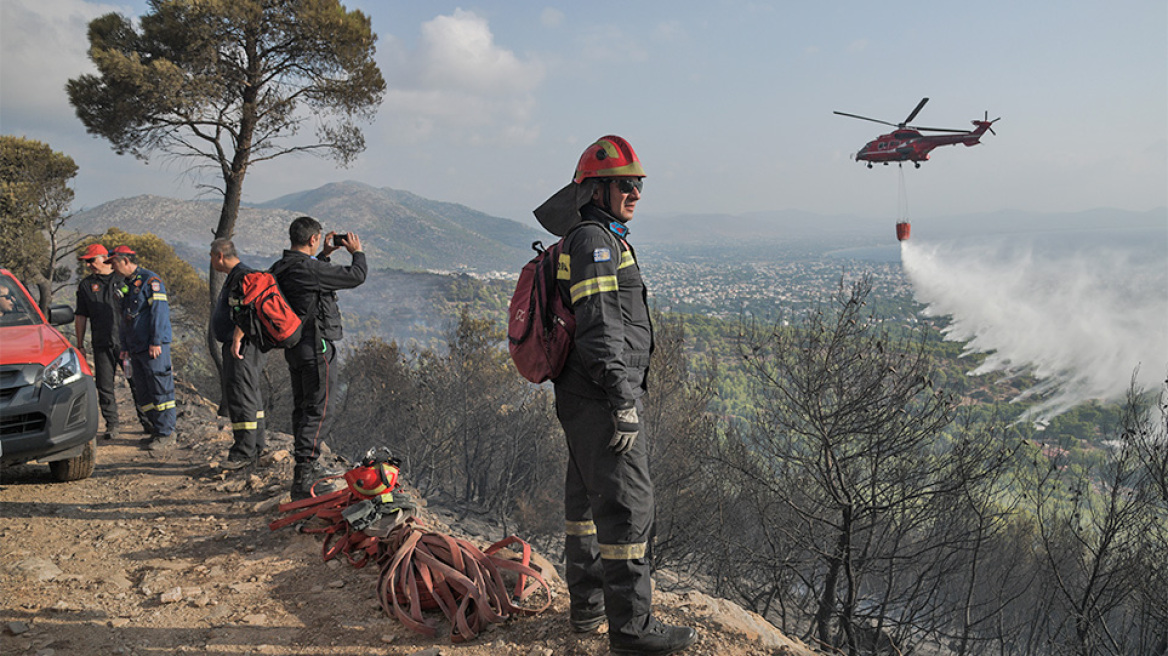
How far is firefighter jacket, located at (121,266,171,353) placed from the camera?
20.1ft

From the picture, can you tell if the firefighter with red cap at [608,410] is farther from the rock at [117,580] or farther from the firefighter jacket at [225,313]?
the firefighter jacket at [225,313]

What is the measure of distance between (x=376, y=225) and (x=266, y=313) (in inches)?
5375

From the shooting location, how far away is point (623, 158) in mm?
2795

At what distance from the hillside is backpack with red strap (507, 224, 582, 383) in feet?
276

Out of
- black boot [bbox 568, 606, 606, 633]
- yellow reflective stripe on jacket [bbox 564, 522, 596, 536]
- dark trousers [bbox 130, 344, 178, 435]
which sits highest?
dark trousers [bbox 130, 344, 178, 435]

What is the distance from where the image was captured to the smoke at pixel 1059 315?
62.7 metres

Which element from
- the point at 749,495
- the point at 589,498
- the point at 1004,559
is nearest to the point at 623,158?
the point at 589,498

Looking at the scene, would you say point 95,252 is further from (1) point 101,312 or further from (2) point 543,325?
(2) point 543,325

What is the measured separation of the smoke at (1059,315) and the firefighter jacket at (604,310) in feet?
173

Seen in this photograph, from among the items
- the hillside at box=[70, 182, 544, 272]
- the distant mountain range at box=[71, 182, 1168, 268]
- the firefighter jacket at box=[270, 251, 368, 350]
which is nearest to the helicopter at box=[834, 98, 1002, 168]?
the firefighter jacket at box=[270, 251, 368, 350]

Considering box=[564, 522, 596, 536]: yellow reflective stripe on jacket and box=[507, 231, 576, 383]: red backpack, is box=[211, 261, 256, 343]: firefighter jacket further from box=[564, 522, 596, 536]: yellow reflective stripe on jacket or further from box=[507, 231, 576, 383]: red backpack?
box=[564, 522, 596, 536]: yellow reflective stripe on jacket

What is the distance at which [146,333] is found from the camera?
6.19 meters

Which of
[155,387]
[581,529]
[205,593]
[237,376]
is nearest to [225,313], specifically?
[237,376]

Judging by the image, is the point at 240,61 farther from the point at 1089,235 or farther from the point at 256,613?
the point at 1089,235
